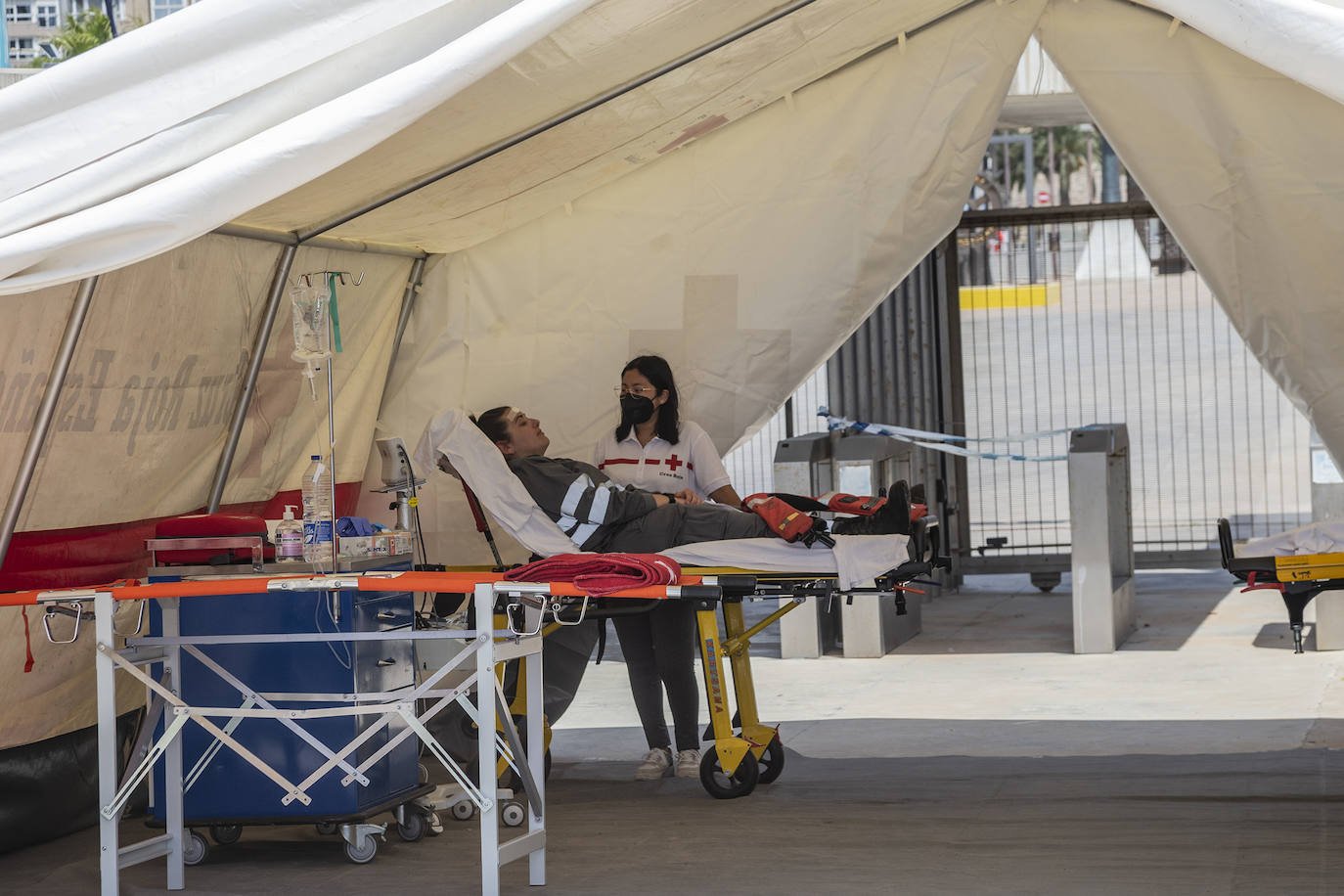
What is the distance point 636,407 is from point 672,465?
0.27m

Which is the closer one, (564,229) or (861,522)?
(861,522)

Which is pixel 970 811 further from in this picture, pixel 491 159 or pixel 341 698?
pixel 491 159

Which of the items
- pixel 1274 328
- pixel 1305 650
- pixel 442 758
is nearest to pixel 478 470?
pixel 442 758

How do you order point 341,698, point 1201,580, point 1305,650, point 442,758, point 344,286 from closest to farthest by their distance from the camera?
point 442,758, point 341,698, point 344,286, point 1305,650, point 1201,580

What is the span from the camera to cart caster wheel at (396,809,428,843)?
4.73m

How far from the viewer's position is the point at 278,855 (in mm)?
4637

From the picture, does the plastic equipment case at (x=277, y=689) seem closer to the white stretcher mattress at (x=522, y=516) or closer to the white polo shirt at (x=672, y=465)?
the white stretcher mattress at (x=522, y=516)

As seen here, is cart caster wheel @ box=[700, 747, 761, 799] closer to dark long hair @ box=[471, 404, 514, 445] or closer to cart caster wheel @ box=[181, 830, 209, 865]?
dark long hair @ box=[471, 404, 514, 445]

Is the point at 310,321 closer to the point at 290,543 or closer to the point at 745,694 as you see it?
the point at 290,543

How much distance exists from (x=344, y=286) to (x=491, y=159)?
97cm

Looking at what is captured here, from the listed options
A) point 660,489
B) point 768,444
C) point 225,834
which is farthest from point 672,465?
point 768,444

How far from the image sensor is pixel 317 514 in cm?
435

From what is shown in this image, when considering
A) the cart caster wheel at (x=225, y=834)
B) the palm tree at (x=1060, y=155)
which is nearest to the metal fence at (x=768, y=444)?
the cart caster wheel at (x=225, y=834)

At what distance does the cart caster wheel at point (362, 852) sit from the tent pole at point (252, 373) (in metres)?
1.55
